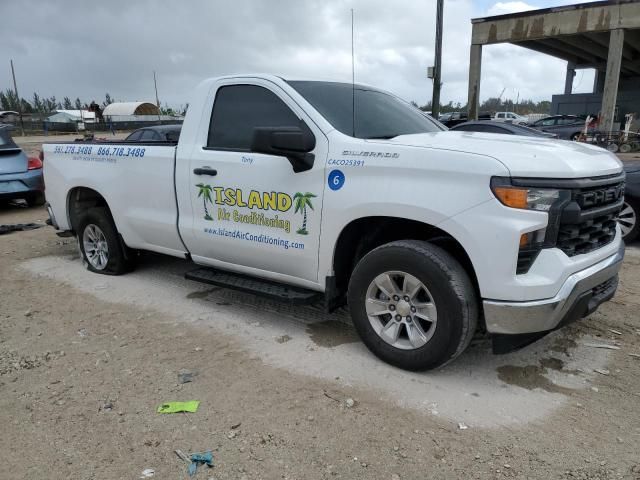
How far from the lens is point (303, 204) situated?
370 centimetres

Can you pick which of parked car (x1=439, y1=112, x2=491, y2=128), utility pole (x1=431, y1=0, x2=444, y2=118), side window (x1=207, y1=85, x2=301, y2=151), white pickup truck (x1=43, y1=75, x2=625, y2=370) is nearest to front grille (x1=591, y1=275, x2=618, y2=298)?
white pickup truck (x1=43, y1=75, x2=625, y2=370)

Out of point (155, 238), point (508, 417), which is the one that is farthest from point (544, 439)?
point (155, 238)

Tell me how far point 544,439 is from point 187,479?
1.84 meters

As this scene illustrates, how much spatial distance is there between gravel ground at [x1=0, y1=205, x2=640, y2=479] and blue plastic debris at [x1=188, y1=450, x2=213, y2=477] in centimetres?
5

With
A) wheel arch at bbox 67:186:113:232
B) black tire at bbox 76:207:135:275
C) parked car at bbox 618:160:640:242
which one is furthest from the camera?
parked car at bbox 618:160:640:242

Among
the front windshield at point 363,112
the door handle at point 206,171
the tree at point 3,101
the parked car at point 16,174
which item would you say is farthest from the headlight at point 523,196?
the tree at point 3,101

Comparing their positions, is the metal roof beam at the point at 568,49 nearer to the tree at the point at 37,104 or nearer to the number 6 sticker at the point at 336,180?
the number 6 sticker at the point at 336,180

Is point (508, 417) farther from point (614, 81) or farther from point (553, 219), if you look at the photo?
point (614, 81)

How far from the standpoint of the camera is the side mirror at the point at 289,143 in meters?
3.41

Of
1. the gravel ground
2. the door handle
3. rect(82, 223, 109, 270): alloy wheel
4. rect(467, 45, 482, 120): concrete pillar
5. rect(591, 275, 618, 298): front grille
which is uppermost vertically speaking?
rect(467, 45, 482, 120): concrete pillar

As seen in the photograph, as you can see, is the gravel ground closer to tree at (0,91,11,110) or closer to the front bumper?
the front bumper

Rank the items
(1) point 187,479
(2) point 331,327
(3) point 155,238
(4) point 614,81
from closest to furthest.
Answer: (1) point 187,479 < (2) point 331,327 < (3) point 155,238 < (4) point 614,81

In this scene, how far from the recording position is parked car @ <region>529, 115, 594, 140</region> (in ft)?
70.2

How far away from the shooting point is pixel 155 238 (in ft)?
16.2
